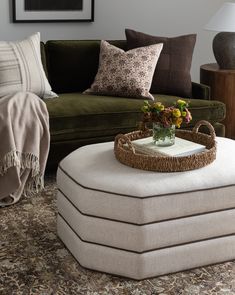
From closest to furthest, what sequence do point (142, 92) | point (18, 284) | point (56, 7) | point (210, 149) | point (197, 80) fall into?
point (18, 284) < point (210, 149) < point (142, 92) < point (56, 7) < point (197, 80)

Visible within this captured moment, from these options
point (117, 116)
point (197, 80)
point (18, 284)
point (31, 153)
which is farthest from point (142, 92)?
point (18, 284)

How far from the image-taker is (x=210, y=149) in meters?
2.56

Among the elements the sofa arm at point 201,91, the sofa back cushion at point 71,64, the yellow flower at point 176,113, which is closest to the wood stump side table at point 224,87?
the sofa arm at point 201,91

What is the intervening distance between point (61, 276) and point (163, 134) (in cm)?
79

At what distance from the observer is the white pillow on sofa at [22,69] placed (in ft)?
11.9

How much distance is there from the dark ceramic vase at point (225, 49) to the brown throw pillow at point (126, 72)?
570 mm

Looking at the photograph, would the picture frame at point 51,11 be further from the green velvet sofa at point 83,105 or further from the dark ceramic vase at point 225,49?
the dark ceramic vase at point 225,49

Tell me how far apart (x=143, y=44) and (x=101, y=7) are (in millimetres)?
686

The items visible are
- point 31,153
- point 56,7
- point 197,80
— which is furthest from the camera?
point 197,80

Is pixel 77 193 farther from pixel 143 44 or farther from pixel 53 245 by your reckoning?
pixel 143 44

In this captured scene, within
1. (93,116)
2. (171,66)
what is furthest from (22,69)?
(171,66)

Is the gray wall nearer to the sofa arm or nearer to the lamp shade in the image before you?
the lamp shade

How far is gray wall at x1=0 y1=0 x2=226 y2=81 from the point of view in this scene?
14.3 feet

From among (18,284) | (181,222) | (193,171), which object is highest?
(193,171)
